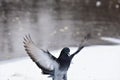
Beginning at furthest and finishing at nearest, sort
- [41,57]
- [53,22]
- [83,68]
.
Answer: [53,22] < [83,68] < [41,57]

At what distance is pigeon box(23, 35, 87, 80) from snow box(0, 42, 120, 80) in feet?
7.44

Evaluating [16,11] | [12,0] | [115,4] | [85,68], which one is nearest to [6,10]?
[16,11]

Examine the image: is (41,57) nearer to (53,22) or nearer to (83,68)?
(83,68)

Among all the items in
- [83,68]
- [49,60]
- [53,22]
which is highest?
[53,22]

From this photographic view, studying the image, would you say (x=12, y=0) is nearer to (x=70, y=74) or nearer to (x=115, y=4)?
(x=115, y=4)

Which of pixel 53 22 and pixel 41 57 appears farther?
pixel 53 22

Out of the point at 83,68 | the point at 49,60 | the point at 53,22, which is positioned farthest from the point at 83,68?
the point at 53,22

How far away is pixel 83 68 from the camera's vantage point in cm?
980

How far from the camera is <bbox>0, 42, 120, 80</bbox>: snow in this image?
30.0 ft

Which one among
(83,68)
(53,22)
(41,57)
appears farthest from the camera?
(53,22)

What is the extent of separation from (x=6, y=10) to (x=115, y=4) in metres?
7.13

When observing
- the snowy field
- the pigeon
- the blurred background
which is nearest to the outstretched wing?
the pigeon

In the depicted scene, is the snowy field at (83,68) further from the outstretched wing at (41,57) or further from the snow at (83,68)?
the outstretched wing at (41,57)

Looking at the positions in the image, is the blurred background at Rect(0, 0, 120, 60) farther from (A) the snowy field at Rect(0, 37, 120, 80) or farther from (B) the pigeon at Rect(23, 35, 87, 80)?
(B) the pigeon at Rect(23, 35, 87, 80)
